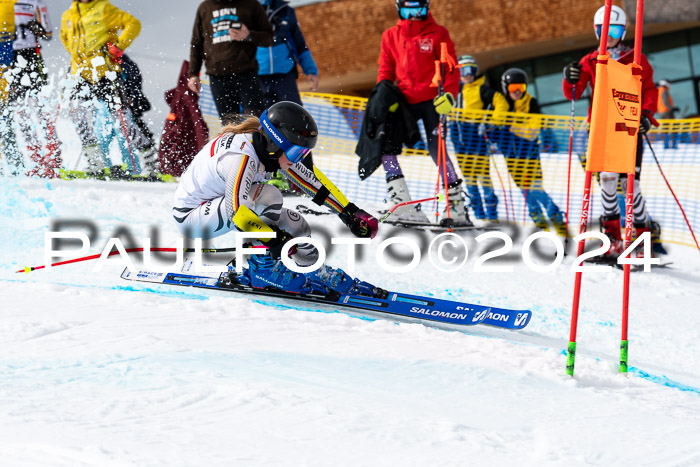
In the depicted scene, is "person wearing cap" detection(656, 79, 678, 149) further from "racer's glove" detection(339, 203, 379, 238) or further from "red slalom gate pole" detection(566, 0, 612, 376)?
"red slalom gate pole" detection(566, 0, 612, 376)

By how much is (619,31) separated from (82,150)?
5078 mm

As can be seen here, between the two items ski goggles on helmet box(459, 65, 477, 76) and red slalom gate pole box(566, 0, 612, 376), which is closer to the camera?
red slalom gate pole box(566, 0, 612, 376)

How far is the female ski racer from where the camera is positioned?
4.17 m

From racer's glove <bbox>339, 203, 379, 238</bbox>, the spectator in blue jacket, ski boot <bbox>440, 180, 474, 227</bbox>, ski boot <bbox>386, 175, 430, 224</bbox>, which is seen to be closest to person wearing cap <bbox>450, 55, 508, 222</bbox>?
ski boot <bbox>440, 180, 474, 227</bbox>

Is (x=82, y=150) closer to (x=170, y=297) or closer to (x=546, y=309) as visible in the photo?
(x=170, y=297)

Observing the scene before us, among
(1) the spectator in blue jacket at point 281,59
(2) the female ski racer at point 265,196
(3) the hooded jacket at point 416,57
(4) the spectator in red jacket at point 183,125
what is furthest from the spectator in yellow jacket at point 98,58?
(2) the female ski racer at point 265,196

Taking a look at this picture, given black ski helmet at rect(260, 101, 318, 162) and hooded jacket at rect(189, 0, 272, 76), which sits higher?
hooded jacket at rect(189, 0, 272, 76)

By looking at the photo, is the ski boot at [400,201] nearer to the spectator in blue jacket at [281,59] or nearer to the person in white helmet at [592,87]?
the spectator in blue jacket at [281,59]

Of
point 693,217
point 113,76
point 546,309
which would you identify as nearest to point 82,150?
point 113,76

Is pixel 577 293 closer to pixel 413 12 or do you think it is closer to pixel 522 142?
pixel 413 12

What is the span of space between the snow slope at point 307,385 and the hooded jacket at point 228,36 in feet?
7.45

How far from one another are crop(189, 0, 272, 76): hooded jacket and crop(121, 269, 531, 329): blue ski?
249cm

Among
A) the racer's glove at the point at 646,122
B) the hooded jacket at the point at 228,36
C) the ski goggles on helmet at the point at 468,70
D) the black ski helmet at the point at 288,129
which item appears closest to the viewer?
the black ski helmet at the point at 288,129

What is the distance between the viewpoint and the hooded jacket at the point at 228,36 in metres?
6.57
